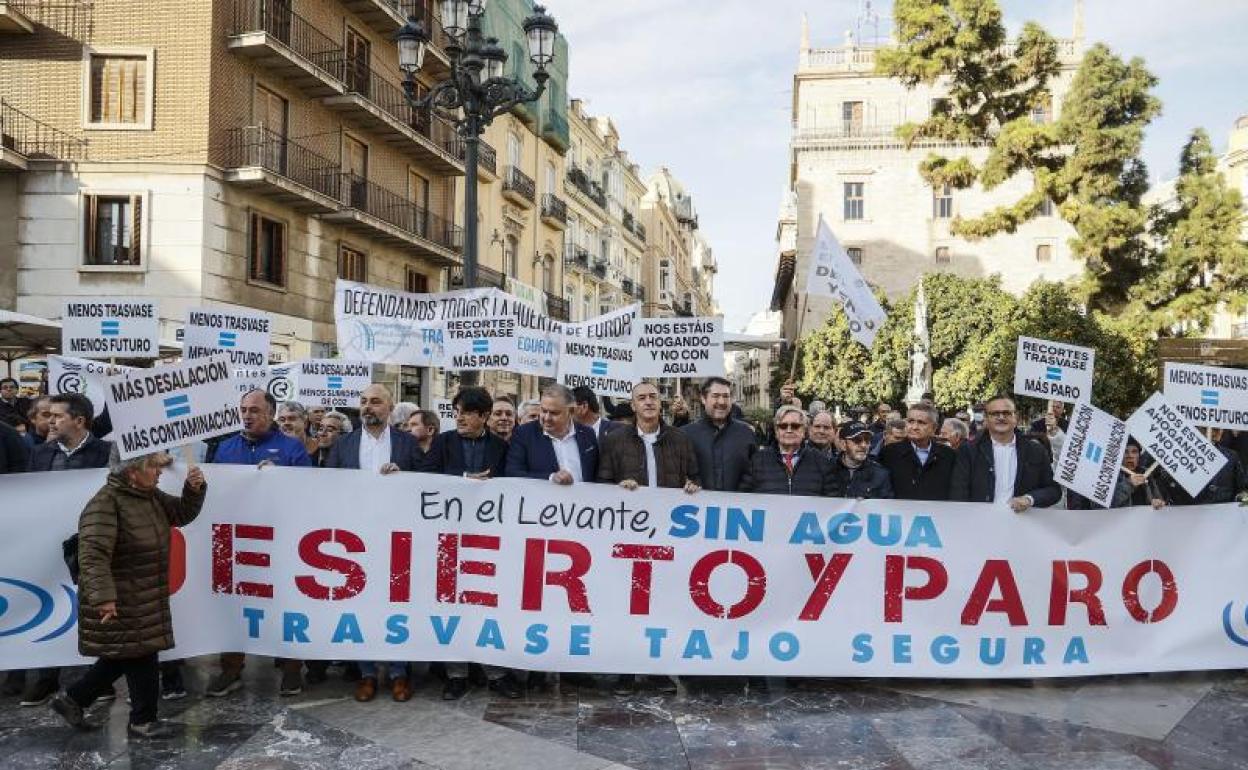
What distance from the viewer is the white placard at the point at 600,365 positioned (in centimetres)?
877

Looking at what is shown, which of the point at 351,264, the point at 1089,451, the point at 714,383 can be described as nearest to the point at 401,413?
the point at 714,383

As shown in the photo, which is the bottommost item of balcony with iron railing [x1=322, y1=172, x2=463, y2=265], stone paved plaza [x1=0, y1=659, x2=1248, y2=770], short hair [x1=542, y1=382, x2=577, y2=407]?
stone paved plaza [x1=0, y1=659, x2=1248, y2=770]

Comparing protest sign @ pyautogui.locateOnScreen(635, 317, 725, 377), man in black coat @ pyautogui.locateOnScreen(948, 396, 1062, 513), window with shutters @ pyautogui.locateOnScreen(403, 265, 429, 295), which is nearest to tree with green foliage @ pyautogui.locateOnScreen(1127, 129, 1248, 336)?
window with shutters @ pyautogui.locateOnScreen(403, 265, 429, 295)

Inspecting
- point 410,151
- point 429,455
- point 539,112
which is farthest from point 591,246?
point 429,455

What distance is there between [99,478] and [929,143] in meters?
45.3

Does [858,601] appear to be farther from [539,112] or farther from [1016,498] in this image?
[539,112]

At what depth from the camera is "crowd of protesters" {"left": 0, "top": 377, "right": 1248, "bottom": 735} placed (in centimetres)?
505

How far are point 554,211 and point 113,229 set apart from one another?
21.5 m

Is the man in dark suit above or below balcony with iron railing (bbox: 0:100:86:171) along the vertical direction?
below

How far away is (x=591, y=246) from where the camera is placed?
158ft

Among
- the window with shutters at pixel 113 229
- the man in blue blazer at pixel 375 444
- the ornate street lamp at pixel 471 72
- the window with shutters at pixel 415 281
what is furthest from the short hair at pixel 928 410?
the window with shutters at pixel 415 281

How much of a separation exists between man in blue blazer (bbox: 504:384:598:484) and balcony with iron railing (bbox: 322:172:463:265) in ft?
58.7

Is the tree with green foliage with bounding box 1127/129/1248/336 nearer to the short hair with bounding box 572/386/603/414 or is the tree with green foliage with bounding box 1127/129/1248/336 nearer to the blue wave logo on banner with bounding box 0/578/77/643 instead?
the short hair with bounding box 572/386/603/414

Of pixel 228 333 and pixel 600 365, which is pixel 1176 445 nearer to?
pixel 600 365
